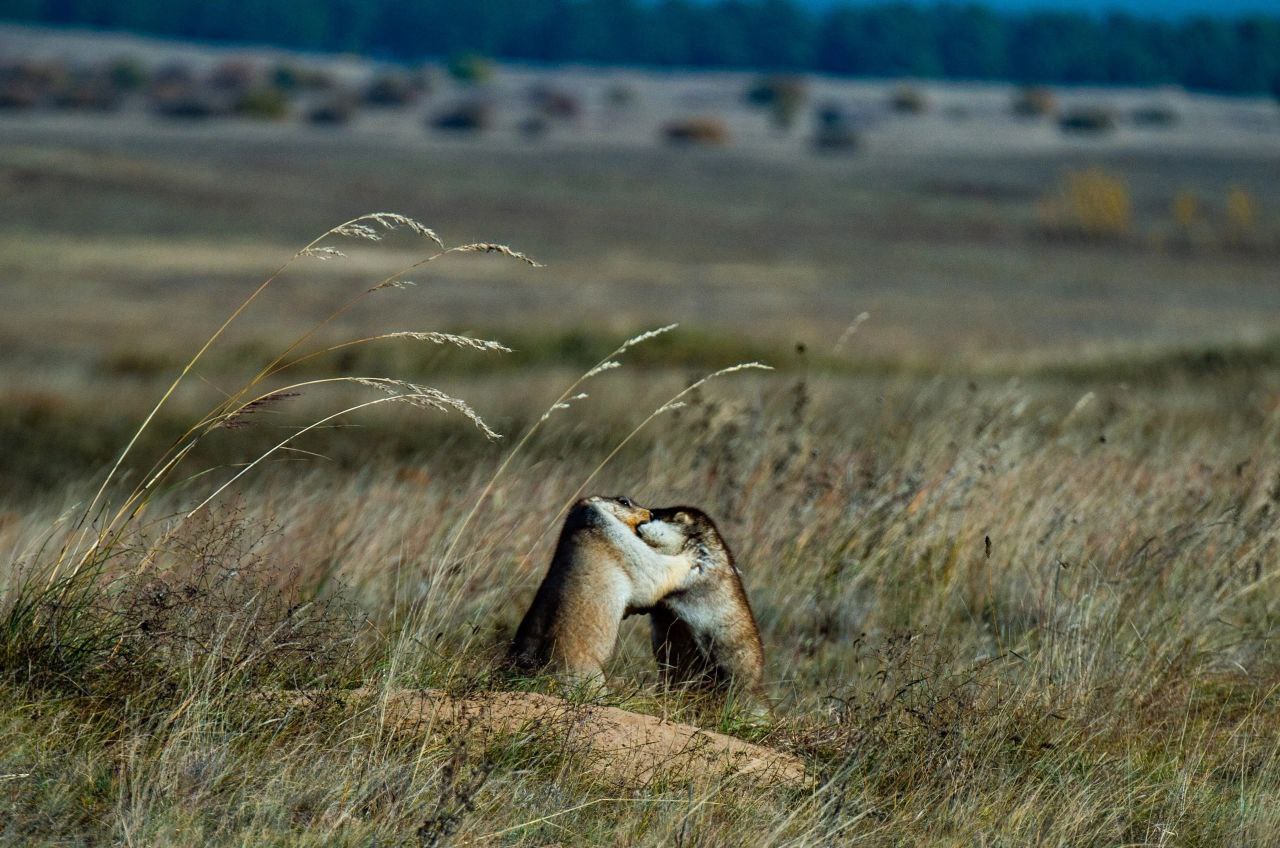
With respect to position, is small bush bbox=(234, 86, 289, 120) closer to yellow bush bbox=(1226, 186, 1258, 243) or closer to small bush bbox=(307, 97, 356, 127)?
small bush bbox=(307, 97, 356, 127)

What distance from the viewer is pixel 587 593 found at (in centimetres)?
394

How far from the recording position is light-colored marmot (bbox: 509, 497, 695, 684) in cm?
395

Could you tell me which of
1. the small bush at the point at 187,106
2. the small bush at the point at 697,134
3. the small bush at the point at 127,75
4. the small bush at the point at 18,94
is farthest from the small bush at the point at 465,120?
the small bush at the point at 18,94

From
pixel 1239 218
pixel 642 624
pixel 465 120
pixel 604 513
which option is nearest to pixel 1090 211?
pixel 1239 218

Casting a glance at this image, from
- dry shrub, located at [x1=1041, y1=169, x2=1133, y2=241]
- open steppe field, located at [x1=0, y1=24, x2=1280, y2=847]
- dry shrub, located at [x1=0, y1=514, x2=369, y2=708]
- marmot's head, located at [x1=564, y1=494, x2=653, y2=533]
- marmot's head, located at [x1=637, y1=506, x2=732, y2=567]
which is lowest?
dry shrub, located at [x1=1041, y1=169, x2=1133, y2=241]

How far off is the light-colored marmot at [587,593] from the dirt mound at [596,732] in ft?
0.58

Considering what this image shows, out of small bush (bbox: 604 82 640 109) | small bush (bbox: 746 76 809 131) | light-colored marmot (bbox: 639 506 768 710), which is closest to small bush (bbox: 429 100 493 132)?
small bush (bbox: 604 82 640 109)

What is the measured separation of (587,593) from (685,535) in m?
0.38

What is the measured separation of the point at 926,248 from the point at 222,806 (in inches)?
2330

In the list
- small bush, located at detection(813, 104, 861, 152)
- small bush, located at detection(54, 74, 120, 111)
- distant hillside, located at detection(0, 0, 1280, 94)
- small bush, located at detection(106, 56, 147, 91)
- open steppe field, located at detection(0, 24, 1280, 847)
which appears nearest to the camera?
open steppe field, located at detection(0, 24, 1280, 847)

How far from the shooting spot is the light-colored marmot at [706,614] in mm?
4164

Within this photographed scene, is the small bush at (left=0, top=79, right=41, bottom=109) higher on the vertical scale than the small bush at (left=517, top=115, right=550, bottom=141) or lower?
higher

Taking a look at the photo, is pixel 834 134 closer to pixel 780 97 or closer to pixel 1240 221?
pixel 780 97

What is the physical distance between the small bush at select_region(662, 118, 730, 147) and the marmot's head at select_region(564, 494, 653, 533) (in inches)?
3867
